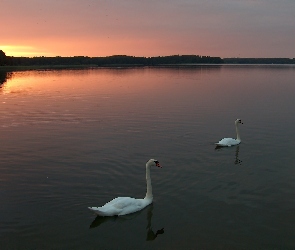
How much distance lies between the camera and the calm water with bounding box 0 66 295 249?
9.66m

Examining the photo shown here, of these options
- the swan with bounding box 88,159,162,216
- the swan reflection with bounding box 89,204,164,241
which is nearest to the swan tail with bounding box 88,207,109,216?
the swan with bounding box 88,159,162,216

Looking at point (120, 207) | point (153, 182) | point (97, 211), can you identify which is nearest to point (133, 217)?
point (120, 207)

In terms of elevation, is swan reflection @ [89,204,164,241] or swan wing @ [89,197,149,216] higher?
swan wing @ [89,197,149,216]

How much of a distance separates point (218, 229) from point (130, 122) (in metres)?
15.0

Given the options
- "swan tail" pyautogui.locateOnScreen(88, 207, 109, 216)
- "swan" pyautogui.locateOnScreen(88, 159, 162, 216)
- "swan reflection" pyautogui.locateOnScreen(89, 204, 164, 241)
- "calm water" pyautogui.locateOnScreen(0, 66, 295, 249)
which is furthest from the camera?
"swan" pyautogui.locateOnScreen(88, 159, 162, 216)

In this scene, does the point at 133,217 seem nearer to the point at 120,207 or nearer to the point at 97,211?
the point at 120,207

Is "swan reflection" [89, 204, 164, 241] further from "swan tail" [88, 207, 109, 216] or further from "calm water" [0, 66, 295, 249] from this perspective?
"swan tail" [88, 207, 109, 216]

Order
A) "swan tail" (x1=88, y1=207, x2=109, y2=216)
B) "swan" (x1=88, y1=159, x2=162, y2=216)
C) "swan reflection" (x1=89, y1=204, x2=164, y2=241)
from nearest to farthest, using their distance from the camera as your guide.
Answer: "swan reflection" (x1=89, y1=204, x2=164, y2=241) < "swan tail" (x1=88, y1=207, x2=109, y2=216) < "swan" (x1=88, y1=159, x2=162, y2=216)

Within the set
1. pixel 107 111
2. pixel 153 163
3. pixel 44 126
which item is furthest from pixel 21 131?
pixel 153 163

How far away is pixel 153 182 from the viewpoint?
1316 centimetres

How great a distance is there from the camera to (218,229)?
9.95m

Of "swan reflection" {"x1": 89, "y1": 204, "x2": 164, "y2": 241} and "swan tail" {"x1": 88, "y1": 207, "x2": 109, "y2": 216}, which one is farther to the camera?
"swan tail" {"x1": 88, "y1": 207, "x2": 109, "y2": 216}

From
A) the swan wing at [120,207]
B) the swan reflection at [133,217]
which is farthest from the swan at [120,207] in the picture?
the swan reflection at [133,217]

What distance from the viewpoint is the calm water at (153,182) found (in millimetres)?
9664
